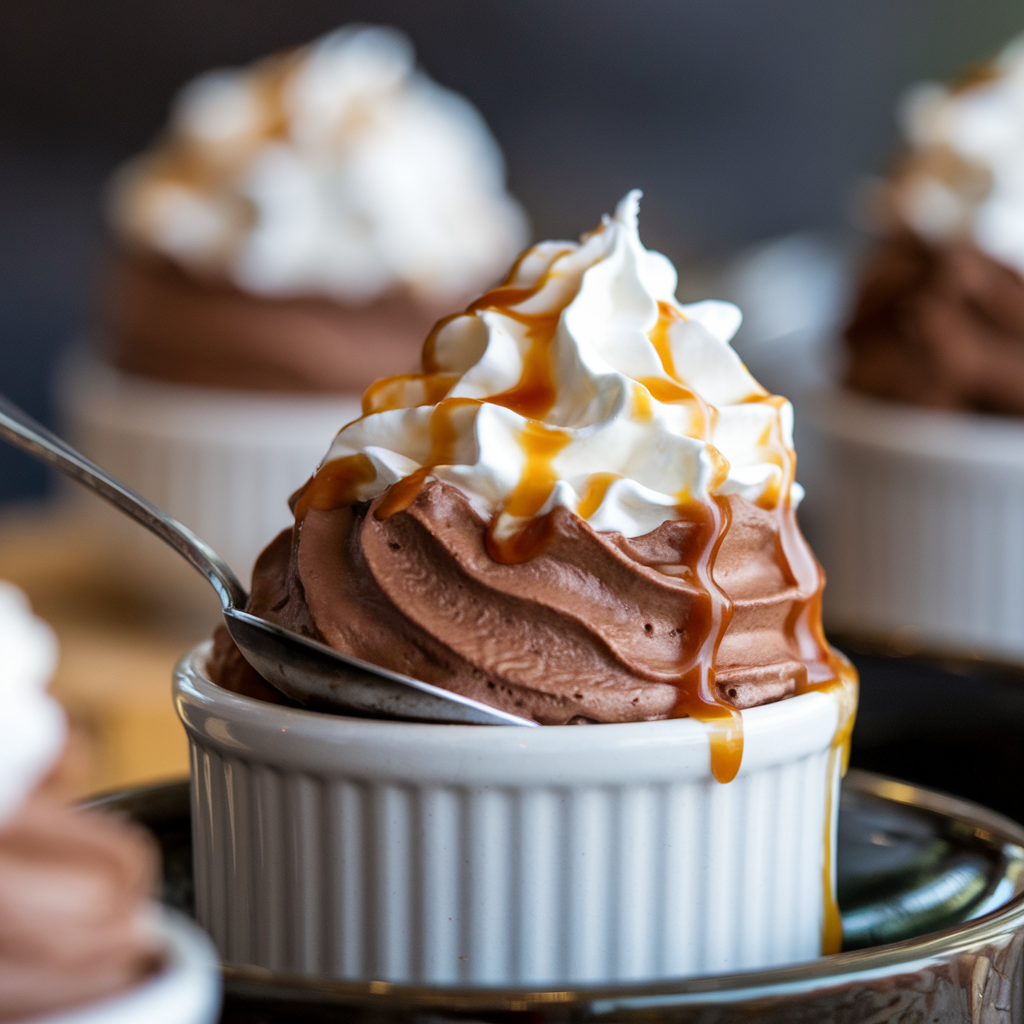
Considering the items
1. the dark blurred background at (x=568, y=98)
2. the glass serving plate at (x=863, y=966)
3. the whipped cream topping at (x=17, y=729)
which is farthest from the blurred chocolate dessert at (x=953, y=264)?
the dark blurred background at (x=568, y=98)

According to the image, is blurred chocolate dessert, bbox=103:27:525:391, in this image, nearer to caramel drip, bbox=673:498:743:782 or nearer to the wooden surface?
the wooden surface

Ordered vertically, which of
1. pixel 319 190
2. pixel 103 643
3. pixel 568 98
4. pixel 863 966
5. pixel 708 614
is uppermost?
pixel 568 98

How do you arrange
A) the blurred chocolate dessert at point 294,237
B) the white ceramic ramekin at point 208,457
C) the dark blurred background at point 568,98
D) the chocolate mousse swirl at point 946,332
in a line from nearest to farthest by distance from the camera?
the chocolate mousse swirl at point 946,332 → the white ceramic ramekin at point 208,457 → the blurred chocolate dessert at point 294,237 → the dark blurred background at point 568,98

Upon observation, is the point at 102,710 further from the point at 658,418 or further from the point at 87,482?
the point at 658,418

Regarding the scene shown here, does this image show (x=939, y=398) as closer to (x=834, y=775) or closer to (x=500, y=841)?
(x=834, y=775)

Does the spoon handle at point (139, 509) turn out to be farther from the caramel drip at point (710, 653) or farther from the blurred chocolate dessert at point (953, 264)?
the blurred chocolate dessert at point (953, 264)

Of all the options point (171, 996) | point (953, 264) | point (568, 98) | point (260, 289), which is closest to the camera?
point (171, 996)

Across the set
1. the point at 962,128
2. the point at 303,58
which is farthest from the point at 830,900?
the point at 303,58

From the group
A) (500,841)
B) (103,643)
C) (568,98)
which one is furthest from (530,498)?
(568,98)
